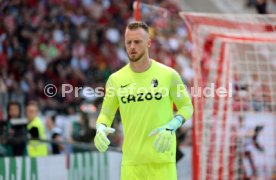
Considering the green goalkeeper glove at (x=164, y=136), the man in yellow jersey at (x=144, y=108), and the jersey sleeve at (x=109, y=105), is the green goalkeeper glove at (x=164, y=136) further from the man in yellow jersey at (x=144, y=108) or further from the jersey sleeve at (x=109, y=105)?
the jersey sleeve at (x=109, y=105)

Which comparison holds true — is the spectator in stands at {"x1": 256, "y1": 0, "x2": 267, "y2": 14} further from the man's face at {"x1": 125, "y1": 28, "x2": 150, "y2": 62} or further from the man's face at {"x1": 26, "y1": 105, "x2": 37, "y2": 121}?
the man's face at {"x1": 125, "y1": 28, "x2": 150, "y2": 62}

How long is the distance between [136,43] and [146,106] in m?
0.57

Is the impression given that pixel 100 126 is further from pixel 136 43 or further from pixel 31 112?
pixel 31 112

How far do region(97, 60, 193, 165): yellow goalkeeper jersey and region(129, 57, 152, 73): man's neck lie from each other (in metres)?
0.03

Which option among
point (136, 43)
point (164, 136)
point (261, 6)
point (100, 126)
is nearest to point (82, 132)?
point (100, 126)

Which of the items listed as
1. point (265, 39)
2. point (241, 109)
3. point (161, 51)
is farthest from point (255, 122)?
point (161, 51)

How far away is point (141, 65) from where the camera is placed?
23.8ft

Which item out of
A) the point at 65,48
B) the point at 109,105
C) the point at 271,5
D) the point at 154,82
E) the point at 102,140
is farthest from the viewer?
the point at 271,5

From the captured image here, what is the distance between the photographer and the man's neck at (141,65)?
23.7ft

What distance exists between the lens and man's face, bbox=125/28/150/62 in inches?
282

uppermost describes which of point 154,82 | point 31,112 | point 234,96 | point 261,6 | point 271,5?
point 271,5

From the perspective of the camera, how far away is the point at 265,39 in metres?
11.3

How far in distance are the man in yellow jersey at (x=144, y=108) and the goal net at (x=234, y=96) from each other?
4.01 metres

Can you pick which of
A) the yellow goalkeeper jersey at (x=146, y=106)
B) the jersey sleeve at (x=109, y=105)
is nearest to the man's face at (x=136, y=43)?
the yellow goalkeeper jersey at (x=146, y=106)
